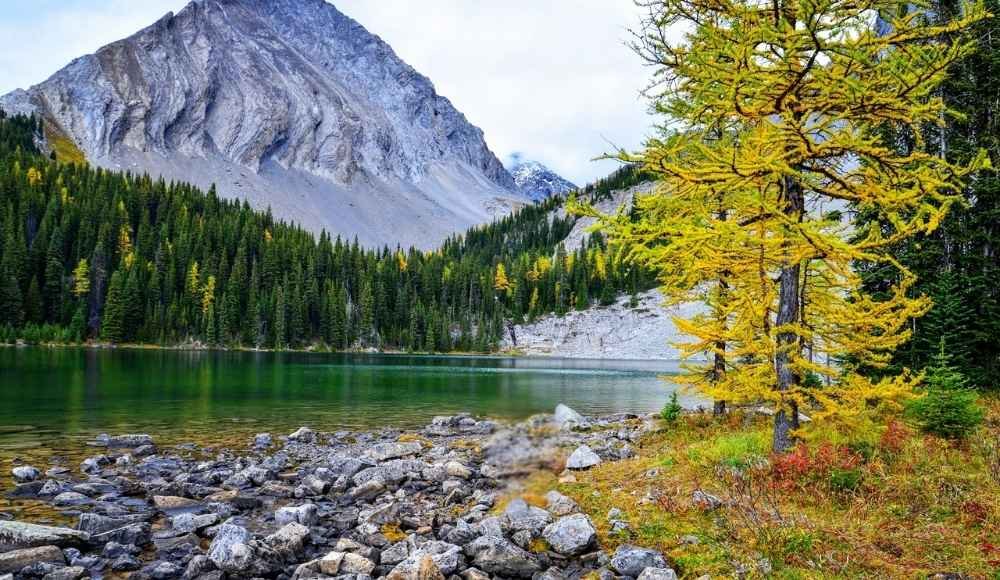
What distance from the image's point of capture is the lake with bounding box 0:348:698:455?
26375mm

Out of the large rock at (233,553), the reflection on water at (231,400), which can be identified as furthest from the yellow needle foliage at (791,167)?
the reflection on water at (231,400)

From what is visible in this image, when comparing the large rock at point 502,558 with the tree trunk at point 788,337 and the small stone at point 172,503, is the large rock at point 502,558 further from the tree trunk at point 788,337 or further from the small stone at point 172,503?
the small stone at point 172,503

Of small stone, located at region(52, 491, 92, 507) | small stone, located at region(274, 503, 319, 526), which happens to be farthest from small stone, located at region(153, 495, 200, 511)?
small stone, located at region(274, 503, 319, 526)

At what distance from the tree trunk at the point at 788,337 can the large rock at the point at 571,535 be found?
4764mm

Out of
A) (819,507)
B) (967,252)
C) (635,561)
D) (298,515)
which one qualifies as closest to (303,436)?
(298,515)

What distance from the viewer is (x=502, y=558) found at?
8805mm

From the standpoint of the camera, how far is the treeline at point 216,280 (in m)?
109

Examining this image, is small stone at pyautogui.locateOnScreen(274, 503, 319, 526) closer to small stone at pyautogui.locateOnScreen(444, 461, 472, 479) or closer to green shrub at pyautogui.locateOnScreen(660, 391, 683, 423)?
small stone at pyautogui.locateOnScreen(444, 461, 472, 479)

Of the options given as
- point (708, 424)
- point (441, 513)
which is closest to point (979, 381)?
point (708, 424)

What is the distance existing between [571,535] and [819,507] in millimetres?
4114

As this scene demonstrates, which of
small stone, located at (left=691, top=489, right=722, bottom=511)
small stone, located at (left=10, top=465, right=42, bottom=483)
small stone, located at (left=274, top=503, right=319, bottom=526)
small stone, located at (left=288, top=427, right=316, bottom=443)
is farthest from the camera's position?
small stone, located at (left=288, top=427, right=316, bottom=443)

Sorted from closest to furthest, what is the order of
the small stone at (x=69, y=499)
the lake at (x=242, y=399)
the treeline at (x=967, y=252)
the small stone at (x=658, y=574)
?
the small stone at (x=658, y=574), the small stone at (x=69, y=499), the treeline at (x=967, y=252), the lake at (x=242, y=399)

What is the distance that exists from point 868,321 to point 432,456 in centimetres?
1389

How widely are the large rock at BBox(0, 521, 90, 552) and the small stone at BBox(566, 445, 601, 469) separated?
10.9 m
